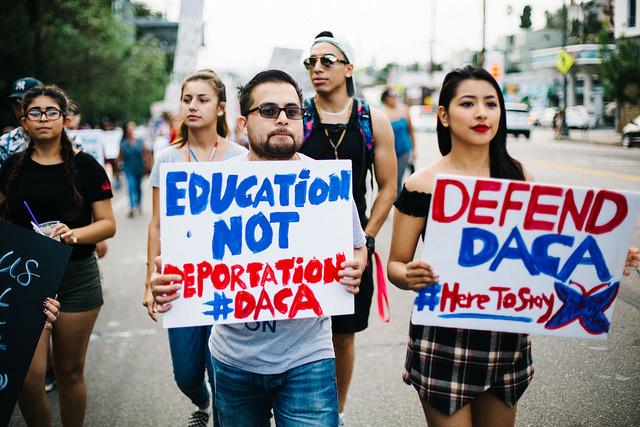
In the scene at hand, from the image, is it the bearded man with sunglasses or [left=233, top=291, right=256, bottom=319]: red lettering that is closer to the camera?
[left=233, top=291, right=256, bottom=319]: red lettering

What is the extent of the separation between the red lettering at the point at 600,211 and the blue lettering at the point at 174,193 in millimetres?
1525

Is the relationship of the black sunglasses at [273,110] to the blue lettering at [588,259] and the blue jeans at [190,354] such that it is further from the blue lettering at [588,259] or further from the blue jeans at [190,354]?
the blue jeans at [190,354]

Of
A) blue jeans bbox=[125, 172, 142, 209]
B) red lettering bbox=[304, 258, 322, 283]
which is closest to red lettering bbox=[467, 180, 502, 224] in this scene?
red lettering bbox=[304, 258, 322, 283]

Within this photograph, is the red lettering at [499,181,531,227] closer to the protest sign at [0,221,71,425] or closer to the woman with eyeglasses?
the protest sign at [0,221,71,425]

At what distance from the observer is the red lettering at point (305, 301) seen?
2.42m

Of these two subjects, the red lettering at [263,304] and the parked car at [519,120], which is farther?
the parked car at [519,120]

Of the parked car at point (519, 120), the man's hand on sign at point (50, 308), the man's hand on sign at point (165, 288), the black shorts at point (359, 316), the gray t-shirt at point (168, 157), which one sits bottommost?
the black shorts at point (359, 316)

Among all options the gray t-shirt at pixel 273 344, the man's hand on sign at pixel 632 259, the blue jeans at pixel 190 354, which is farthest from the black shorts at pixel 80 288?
the man's hand on sign at pixel 632 259

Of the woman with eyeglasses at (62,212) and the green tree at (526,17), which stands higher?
the green tree at (526,17)

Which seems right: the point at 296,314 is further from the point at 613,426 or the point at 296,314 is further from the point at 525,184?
the point at 613,426

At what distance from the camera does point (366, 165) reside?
353 centimetres

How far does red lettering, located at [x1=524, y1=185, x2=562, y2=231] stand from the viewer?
229 cm

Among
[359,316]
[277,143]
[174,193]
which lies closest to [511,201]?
[277,143]

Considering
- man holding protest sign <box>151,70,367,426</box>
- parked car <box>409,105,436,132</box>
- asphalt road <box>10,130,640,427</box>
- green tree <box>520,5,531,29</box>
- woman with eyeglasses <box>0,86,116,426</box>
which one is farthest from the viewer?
parked car <box>409,105,436,132</box>
